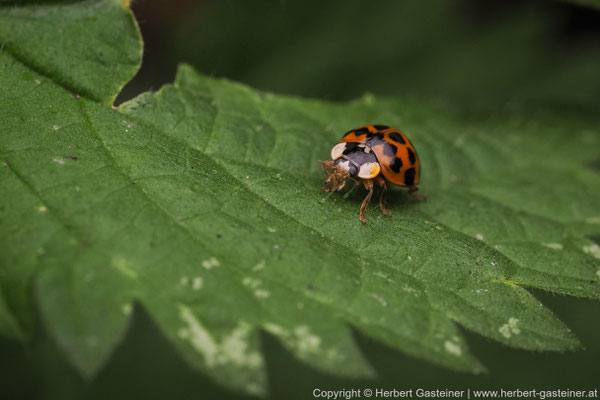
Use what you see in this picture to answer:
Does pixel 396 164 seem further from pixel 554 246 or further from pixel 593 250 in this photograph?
pixel 593 250

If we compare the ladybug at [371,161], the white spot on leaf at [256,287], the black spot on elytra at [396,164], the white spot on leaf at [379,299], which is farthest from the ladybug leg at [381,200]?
the white spot on leaf at [256,287]

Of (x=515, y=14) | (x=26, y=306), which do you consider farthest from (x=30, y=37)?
(x=515, y=14)

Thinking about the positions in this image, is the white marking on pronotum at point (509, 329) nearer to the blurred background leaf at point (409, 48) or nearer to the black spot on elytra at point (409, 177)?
the black spot on elytra at point (409, 177)

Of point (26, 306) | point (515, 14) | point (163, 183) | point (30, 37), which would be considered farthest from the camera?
point (515, 14)

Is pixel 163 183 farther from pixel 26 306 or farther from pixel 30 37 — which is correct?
pixel 30 37

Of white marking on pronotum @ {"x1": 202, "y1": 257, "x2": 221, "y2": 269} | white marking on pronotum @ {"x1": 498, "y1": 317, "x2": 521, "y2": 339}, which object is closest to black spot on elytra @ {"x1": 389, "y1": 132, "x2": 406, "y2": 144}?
white marking on pronotum @ {"x1": 498, "y1": 317, "x2": 521, "y2": 339}

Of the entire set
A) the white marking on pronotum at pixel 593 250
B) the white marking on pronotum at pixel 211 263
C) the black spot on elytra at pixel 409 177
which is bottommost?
the white marking on pronotum at pixel 211 263
